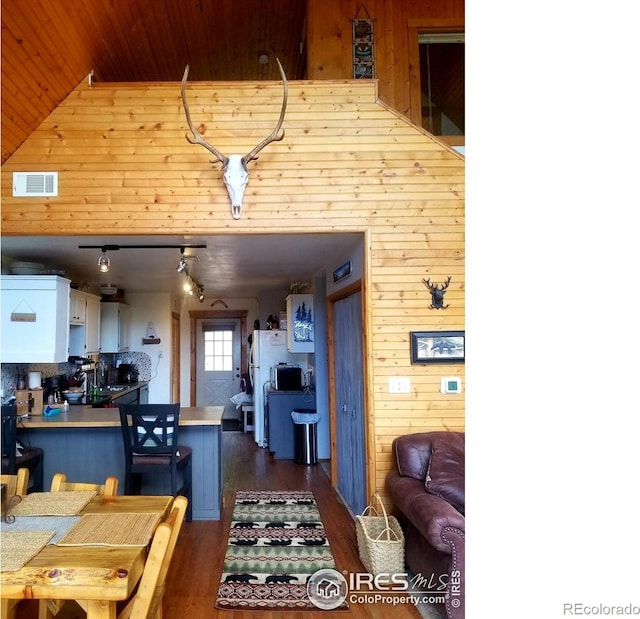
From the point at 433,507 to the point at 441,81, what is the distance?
13.4 feet

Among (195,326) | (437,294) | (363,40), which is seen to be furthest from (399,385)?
(195,326)

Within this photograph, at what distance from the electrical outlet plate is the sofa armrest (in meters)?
0.68

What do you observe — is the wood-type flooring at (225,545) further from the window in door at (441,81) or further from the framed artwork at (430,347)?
the window in door at (441,81)

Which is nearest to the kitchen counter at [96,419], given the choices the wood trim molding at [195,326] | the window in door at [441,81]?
the window in door at [441,81]

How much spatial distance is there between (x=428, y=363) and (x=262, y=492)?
2.45 m

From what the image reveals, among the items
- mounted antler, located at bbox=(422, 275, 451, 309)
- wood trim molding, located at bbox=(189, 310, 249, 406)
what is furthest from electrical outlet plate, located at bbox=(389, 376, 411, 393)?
wood trim molding, located at bbox=(189, 310, 249, 406)

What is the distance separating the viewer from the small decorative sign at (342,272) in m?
4.07

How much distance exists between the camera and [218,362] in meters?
9.20

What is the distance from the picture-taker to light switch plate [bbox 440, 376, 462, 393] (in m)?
3.29

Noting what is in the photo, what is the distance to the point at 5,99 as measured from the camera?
2.85 m

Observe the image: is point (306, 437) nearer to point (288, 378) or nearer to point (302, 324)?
point (288, 378)

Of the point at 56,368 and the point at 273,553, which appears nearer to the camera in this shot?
the point at 273,553
